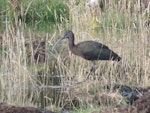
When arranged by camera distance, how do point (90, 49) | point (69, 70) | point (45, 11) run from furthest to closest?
point (45, 11) < point (90, 49) < point (69, 70)

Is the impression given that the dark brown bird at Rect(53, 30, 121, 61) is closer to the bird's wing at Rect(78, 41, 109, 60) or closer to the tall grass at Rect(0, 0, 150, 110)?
the bird's wing at Rect(78, 41, 109, 60)

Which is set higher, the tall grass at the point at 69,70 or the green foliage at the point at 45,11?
the green foliage at the point at 45,11

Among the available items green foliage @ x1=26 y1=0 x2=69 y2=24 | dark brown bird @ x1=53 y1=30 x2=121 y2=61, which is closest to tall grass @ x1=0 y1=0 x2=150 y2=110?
dark brown bird @ x1=53 y1=30 x2=121 y2=61

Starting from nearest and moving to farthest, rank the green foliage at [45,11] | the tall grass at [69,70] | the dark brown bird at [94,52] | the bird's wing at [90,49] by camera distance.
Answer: the tall grass at [69,70] < the dark brown bird at [94,52] < the bird's wing at [90,49] < the green foliage at [45,11]

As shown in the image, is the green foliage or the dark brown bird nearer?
the dark brown bird

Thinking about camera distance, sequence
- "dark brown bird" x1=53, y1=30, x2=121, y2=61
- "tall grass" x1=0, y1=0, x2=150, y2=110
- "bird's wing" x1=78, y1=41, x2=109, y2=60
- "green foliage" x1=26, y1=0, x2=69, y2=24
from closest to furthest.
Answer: "tall grass" x1=0, y1=0, x2=150, y2=110 < "dark brown bird" x1=53, y1=30, x2=121, y2=61 < "bird's wing" x1=78, y1=41, x2=109, y2=60 < "green foliage" x1=26, y1=0, x2=69, y2=24

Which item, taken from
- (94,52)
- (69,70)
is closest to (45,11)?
(94,52)

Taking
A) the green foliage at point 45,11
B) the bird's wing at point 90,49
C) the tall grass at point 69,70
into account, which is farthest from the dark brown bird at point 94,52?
the green foliage at point 45,11

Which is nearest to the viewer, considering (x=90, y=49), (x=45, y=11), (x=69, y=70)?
(x=69, y=70)

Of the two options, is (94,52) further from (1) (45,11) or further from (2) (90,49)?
(1) (45,11)

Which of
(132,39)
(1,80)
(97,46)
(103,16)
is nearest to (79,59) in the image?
(97,46)

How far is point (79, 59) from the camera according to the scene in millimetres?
10523

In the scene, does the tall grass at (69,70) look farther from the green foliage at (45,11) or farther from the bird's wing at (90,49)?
the green foliage at (45,11)

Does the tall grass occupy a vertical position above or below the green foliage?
below
